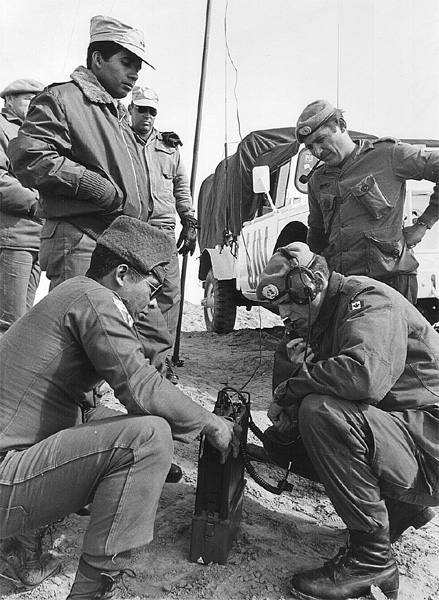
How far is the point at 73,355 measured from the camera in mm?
2205

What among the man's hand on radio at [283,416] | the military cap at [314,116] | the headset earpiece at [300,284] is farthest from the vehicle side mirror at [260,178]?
the man's hand on radio at [283,416]

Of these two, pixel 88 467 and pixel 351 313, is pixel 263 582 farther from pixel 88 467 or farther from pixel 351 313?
pixel 351 313

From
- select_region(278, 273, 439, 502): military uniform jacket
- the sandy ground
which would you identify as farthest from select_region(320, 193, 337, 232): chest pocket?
the sandy ground

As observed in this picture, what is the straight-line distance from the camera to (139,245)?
7.76 feet

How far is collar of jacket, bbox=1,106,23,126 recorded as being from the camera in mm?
4195

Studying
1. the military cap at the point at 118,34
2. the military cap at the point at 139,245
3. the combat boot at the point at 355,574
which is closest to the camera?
the military cap at the point at 139,245

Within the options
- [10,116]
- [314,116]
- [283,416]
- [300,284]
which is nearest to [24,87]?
[10,116]

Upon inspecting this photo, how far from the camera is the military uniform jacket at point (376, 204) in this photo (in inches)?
150

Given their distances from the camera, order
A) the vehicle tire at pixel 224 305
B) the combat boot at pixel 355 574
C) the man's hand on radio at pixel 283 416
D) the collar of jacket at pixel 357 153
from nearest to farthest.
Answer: the combat boot at pixel 355 574 < the man's hand on radio at pixel 283 416 < the collar of jacket at pixel 357 153 < the vehicle tire at pixel 224 305

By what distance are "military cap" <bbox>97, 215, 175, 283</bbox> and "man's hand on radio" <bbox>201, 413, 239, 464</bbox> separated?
59cm

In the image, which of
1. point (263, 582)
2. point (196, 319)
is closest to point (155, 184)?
point (263, 582)

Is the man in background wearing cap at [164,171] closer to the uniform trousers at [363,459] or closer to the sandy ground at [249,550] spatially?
the sandy ground at [249,550]

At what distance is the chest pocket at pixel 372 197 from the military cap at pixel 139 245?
1748 mm

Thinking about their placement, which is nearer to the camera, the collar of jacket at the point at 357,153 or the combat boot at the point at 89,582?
the combat boot at the point at 89,582
